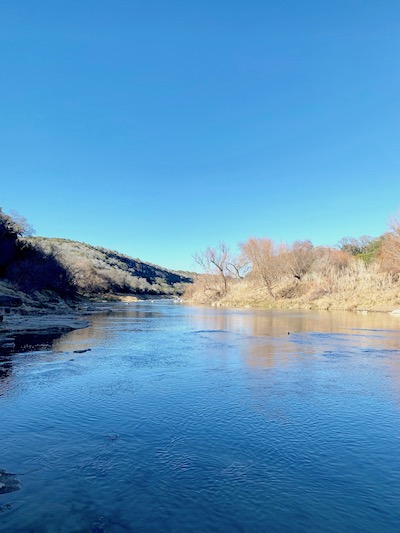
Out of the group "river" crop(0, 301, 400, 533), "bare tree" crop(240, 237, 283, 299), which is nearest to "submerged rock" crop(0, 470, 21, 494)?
"river" crop(0, 301, 400, 533)

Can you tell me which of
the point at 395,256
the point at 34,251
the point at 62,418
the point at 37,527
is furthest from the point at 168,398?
the point at 34,251

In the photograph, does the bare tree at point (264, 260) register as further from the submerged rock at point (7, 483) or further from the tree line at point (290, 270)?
the submerged rock at point (7, 483)

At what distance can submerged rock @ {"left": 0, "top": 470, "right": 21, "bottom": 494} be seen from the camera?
419cm

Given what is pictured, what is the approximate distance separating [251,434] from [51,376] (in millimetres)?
5767

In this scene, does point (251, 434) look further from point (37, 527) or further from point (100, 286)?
point (100, 286)

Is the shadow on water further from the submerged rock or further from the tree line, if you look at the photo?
Answer: the tree line

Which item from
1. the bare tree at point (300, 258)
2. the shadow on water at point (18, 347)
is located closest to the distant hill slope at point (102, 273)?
the bare tree at point (300, 258)

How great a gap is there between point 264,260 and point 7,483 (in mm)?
60860

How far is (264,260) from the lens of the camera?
6375cm

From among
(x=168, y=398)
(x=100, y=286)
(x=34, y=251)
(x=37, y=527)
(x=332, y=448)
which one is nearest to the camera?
(x=37, y=527)

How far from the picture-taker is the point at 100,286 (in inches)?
3925

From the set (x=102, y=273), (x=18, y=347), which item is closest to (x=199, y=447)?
(x=18, y=347)

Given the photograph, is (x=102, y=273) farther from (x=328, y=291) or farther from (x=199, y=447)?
(x=199, y=447)

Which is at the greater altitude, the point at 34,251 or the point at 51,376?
the point at 34,251
